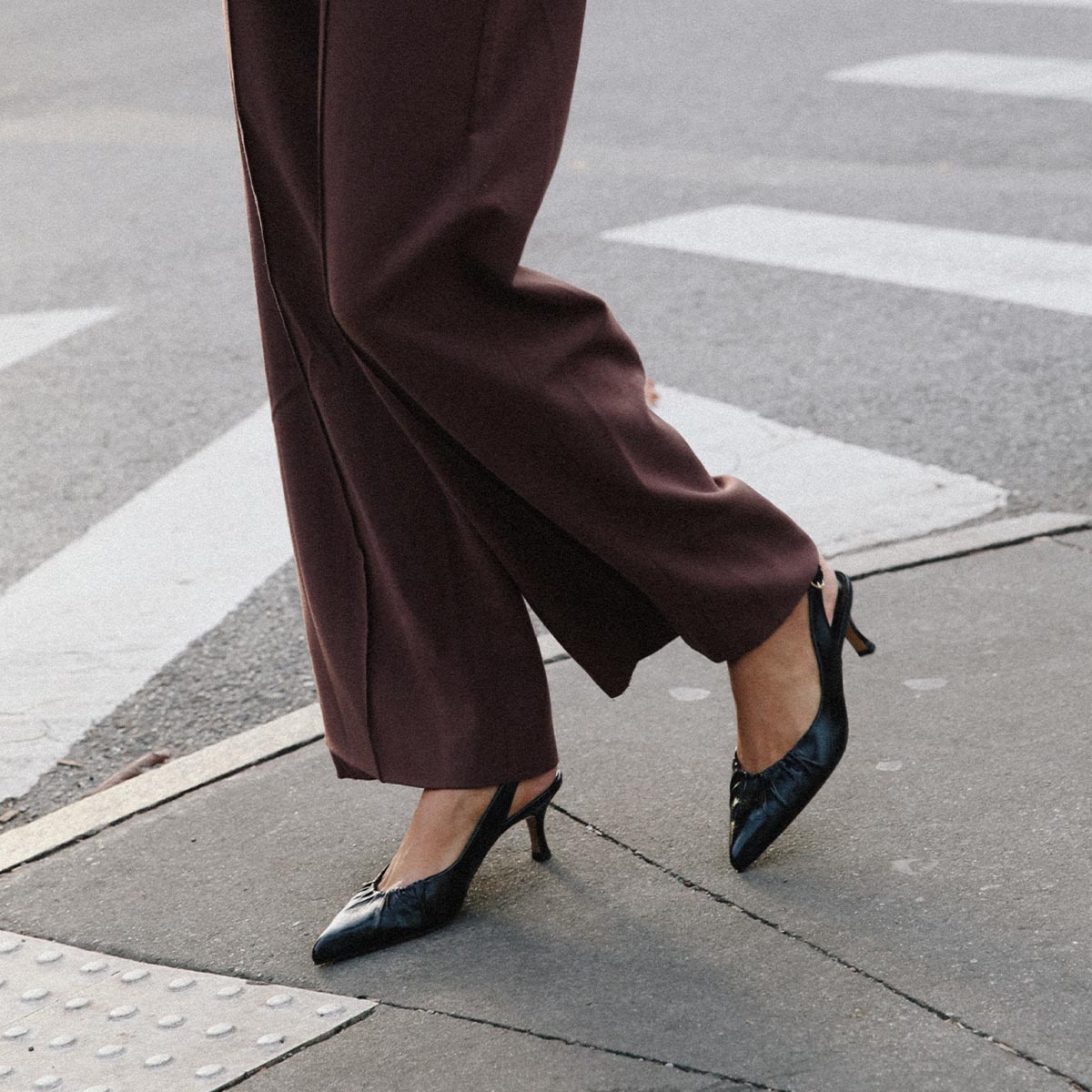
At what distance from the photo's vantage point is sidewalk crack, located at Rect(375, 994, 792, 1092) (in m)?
1.78

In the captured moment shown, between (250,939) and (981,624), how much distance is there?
1375 millimetres

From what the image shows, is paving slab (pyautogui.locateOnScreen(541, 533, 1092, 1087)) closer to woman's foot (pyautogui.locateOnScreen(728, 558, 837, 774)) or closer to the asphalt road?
woman's foot (pyautogui.locateOnScreen(728, 558, 837, 774))

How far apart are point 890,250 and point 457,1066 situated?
164 inches

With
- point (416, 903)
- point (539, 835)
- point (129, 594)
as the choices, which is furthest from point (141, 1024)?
point (129, 594)

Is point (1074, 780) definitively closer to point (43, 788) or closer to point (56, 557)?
point (43, 788)

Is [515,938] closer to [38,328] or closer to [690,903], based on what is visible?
[690,903]

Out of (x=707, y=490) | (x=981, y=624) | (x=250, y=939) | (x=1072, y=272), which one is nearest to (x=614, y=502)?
(x=707, y=490)

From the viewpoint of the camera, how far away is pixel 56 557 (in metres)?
3.70

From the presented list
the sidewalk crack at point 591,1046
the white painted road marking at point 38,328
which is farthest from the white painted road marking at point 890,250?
the sidewalk crack at point 591,1046

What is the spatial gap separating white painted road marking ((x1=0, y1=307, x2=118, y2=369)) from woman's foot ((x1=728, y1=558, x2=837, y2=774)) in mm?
3523

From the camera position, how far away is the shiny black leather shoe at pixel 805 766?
7.12 feet

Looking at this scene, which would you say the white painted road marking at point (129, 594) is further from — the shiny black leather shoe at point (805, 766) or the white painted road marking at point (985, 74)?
the white painted road marking at point (985, 74)

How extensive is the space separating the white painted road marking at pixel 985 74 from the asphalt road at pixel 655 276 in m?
0.15

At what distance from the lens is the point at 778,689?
2.17 metres
